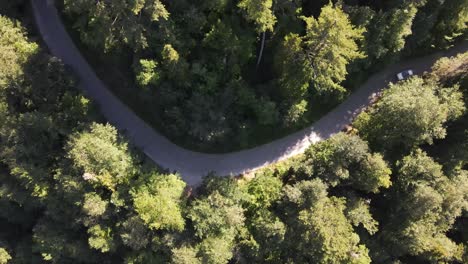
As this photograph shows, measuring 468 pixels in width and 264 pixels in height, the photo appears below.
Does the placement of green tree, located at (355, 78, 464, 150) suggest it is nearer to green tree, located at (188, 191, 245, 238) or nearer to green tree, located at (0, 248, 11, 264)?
green tree, located at (188, 191, 245, 238)

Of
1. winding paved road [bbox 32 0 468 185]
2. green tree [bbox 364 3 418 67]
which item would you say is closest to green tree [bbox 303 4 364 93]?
green tree [bbox 364 3 418 67]

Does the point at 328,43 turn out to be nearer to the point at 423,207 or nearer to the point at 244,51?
the point at 244,51

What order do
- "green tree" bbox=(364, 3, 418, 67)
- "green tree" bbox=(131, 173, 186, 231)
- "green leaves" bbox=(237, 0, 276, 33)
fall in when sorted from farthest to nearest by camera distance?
"green tree" bbox=(364, 3, 418, 67) < "green tree" bbox=(131, 173, 186, 231) < "green leaves" bbox=(237, 0, 276, 33)

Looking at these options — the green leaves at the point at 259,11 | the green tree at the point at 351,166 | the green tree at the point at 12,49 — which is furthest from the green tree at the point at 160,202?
the green leaves at the point at 259,11

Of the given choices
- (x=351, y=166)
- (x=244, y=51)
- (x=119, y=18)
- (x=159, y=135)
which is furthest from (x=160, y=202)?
(x=351, y=166)

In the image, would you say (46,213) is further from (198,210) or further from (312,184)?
(312,184)
